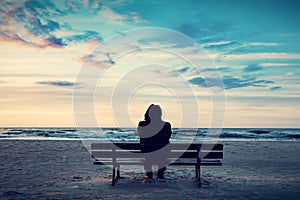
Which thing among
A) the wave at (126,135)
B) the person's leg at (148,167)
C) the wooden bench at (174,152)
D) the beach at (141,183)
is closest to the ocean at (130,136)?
the wave at (126,135)

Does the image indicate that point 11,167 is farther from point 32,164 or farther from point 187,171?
point 187,171

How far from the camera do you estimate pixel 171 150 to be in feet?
27.9

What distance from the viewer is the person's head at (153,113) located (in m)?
8.77

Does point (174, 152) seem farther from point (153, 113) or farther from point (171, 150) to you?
point (153, 113)

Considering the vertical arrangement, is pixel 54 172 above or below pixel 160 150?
below

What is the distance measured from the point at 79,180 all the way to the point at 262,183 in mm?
4859

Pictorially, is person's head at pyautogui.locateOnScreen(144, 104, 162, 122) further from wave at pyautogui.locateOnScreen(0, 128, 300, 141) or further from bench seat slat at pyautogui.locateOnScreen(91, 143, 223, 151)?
wave at pyautogui.locateOnScreen(0, 128, 300, 141)

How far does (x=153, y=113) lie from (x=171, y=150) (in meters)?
1.09

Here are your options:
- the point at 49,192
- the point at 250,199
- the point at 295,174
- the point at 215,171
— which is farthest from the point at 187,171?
the point at 49,192

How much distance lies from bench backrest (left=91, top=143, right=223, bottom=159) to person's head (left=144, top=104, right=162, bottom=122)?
30.1 inches

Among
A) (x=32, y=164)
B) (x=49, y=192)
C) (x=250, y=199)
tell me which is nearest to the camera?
(x=250, y=199)

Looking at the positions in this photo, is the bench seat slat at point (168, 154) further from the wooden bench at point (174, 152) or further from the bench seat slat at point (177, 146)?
the bench seat slat at point (177, 146)

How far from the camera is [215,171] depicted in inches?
422

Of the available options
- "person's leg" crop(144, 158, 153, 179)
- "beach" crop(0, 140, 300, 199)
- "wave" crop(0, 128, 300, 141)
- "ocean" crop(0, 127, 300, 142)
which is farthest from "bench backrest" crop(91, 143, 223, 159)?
"wave" crop(0, 128, 300, 141)
